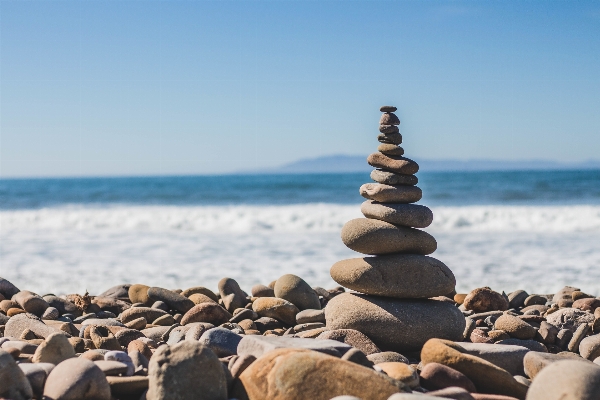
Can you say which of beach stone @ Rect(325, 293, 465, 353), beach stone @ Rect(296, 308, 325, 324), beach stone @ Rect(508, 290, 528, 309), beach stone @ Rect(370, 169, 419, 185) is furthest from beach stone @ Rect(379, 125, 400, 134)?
beach stone @ Rect(508, 290, 528, 309)

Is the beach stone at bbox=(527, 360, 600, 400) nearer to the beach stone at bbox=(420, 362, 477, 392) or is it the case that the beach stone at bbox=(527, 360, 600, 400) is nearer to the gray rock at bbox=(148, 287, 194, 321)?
the beach stone at bbox=(420, 362, 477, 392)

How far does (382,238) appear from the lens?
5.16 m

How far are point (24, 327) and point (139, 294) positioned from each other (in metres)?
1.76

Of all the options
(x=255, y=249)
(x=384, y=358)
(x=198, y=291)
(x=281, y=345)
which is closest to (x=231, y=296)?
(x=198, y=291)

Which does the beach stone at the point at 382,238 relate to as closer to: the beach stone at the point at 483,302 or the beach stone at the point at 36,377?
the beach stone at the point at 483,302

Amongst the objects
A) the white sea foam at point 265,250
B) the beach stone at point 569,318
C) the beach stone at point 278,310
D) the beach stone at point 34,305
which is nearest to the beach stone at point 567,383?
the beach stone at point 569,318

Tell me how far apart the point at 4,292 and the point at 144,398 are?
454cm

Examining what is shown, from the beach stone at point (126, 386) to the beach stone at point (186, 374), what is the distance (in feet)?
0.53

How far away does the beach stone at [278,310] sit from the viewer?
6.31 meters

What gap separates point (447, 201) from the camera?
29.2 metres

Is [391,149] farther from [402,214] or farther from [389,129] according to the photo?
[402,214]

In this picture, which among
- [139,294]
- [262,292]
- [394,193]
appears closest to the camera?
Answer: [394,193]

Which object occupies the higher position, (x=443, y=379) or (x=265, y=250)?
(x=443, y=379)

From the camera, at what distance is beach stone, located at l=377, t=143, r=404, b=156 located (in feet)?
17.7
